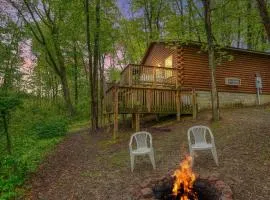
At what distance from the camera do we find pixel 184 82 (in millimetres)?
15828

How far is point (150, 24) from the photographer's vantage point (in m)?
26.0

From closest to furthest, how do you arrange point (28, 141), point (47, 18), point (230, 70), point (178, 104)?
point (28, 141) < point (178, 104) < point (230, 70) < point (47, 18)

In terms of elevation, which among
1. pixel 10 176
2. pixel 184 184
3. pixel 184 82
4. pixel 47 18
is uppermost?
pixel 47 18

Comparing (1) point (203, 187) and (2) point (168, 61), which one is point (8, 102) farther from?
(2) point (168, 61)

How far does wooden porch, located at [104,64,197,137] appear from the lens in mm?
12641

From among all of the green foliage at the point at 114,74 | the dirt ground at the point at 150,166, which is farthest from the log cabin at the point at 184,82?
the green foliage at the point at 114,74

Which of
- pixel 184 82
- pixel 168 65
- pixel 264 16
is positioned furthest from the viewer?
pixel 168 65

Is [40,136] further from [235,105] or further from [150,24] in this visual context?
[150,24]

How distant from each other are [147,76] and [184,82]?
278cm

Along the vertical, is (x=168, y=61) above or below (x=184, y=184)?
above

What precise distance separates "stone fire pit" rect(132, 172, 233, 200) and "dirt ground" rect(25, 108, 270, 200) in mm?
299

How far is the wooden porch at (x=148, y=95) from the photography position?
12.6m

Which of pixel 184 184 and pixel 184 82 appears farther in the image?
pixel 184 82

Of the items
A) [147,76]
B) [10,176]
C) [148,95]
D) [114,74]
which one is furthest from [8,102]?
[114,74]
